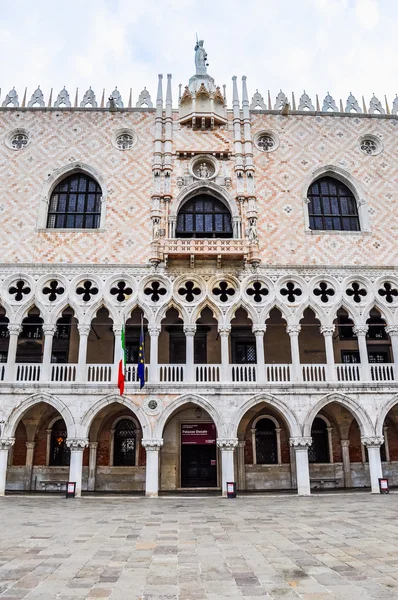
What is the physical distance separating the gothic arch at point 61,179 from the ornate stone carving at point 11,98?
169 inches

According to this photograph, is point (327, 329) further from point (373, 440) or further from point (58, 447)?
point (58, 447)

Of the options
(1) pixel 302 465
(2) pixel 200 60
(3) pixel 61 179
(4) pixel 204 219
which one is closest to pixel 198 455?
(1) pixel 302 465

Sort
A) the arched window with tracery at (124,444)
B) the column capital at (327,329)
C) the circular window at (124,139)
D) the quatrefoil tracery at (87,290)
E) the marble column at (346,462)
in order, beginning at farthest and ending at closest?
the circular window at (124,139) < the arched window with tracery at (124,444) < the marble column at (346,462) < the quatrefoil tracery at (87,290) < the column capital at (327,329)

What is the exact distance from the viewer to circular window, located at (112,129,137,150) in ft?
68.4

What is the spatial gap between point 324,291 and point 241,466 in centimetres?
809

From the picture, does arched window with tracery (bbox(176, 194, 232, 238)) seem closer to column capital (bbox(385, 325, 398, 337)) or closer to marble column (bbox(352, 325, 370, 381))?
marble column (bbox(352, 325, 370, 381))

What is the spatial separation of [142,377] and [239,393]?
379cm

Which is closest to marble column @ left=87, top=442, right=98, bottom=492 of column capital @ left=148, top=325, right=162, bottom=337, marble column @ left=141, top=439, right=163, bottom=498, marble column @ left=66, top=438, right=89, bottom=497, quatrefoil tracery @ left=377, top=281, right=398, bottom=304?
marble column @ left=66, top=438, right=89, bottom=497

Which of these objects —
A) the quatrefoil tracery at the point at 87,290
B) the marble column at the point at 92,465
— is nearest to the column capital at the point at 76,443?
the marble column at the point at 92,465

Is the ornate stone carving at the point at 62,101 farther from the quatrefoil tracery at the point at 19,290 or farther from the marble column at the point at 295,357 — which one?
the marble column at the point at 295,357

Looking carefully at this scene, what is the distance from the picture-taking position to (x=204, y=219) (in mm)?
20438

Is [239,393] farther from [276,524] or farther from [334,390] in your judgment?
[276,524]

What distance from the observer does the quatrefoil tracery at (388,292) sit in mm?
18922

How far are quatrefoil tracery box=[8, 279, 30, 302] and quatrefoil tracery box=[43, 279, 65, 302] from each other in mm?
748
